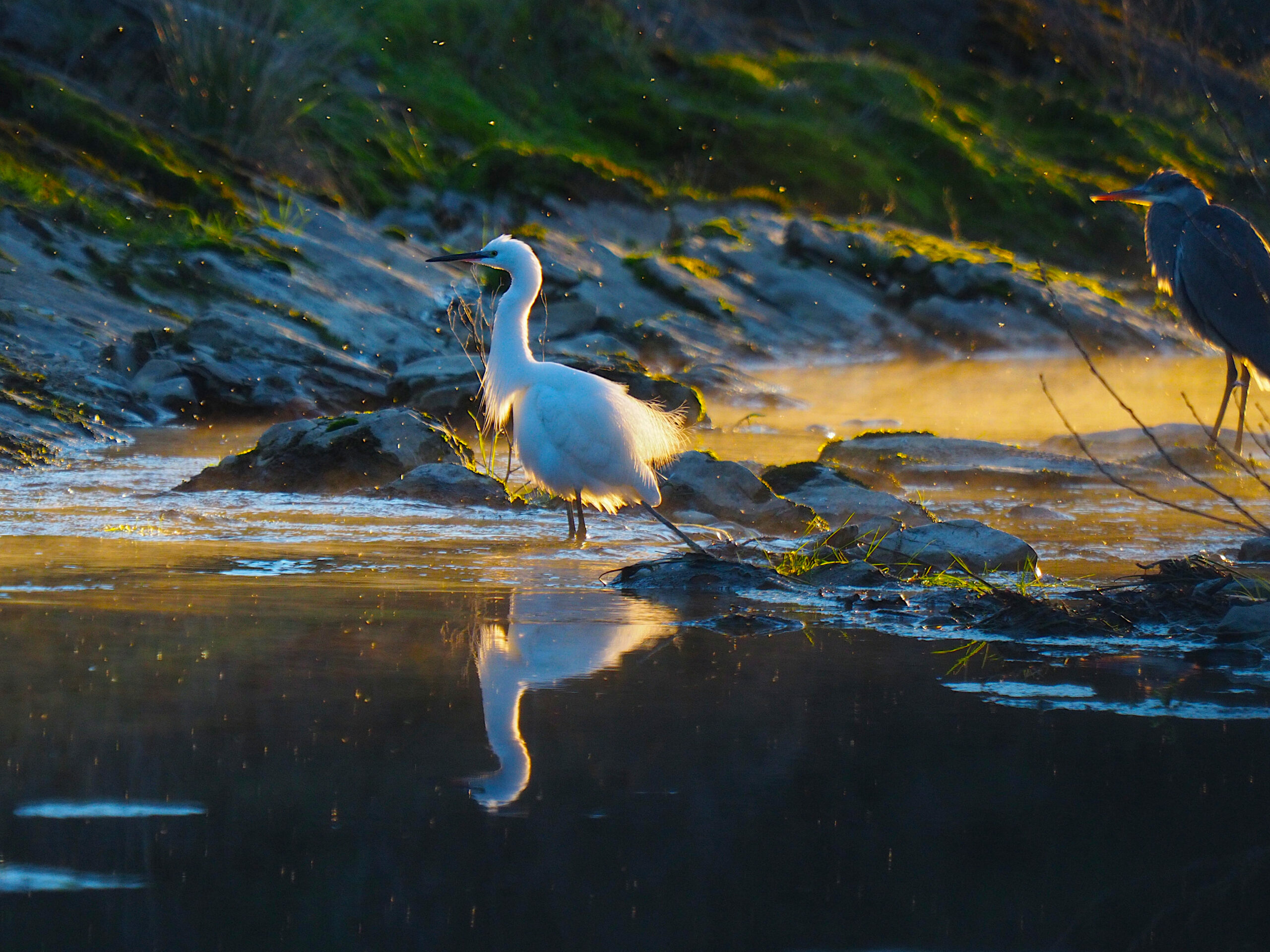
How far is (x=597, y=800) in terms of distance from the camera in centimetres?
315

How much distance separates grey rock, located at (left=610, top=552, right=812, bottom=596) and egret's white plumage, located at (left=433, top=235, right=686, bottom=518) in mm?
1305

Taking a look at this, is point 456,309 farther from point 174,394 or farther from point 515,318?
point 515,318

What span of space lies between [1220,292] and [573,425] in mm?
4549

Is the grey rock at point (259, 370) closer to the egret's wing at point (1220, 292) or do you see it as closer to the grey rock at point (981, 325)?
the egret's wing at point (1220, 292)

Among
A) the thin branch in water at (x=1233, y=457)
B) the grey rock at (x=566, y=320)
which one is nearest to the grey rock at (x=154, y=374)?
the grey rock at (x=566, y=320)

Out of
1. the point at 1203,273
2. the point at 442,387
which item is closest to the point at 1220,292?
the point at 1203,273

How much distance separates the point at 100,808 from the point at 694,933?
1.20 m

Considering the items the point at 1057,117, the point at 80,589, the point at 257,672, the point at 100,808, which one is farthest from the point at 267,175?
the point at 1057,117

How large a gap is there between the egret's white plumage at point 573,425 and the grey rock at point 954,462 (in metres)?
2.01

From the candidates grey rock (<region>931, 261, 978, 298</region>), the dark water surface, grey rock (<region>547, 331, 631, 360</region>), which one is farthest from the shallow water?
grey rock (<region>931, 261, 978, 298</region>)

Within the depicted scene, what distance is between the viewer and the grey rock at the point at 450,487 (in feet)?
25.7

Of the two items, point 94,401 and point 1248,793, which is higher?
point 1248,793

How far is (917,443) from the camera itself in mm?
9820

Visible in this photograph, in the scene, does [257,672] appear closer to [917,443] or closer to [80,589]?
[80,589]
